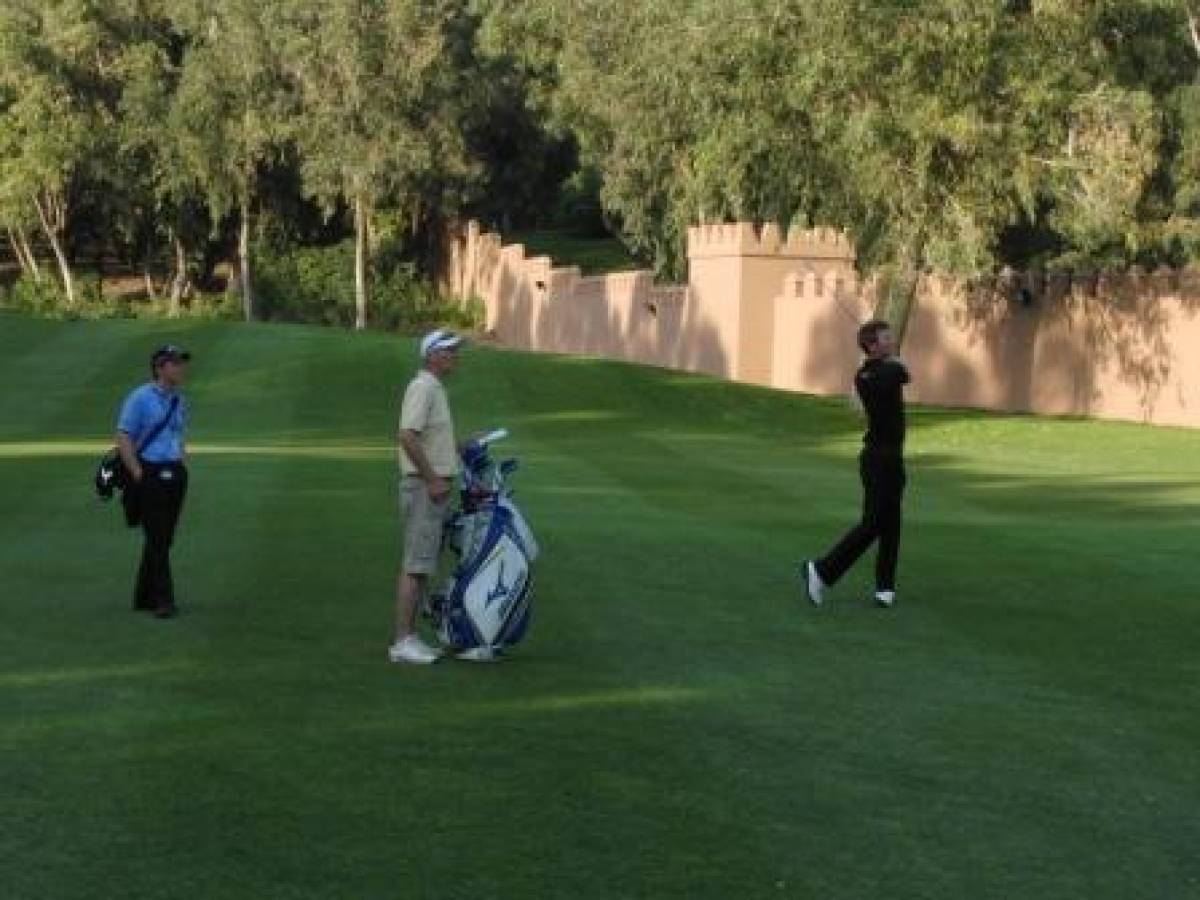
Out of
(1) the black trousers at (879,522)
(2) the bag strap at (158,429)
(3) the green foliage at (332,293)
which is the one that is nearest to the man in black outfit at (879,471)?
(1) the black trousers at (879,522)

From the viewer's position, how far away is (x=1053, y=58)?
3528 cm

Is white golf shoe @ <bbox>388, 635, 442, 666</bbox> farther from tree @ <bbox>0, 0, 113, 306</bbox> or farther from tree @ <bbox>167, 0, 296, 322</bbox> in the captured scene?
tree @ <bbox>0, 0, 113, 306</bbox>

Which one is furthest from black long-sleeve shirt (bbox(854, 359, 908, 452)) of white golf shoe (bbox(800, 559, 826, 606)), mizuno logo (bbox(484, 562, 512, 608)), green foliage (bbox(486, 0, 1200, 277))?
green foliage (bbox(486, 0, 1200, 277))

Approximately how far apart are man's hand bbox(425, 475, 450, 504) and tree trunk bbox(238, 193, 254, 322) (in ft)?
186

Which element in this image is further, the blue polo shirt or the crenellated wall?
the crenellated wall

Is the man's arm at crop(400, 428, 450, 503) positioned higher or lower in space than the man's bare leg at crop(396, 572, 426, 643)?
higher

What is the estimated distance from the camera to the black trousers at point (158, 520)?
40.1ft

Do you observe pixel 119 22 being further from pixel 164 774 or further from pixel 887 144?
pixel 164 774

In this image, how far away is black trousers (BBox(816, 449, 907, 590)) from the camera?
516 inches

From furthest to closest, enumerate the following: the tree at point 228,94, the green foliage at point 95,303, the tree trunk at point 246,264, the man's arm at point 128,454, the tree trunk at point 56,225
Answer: the tree trunk at point 56,225, the green foliage at point 95,303, the tree trunk at point 246,264, the tree at point 228,94, the man's arm at point 128,454

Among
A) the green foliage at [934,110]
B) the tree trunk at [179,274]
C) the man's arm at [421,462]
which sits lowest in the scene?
the tree trunk at [179,274]

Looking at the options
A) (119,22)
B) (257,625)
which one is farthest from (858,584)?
(119,22)

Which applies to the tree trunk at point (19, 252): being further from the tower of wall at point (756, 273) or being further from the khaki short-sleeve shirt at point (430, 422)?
the khaki short-sleeve shirt at point (430, 422)

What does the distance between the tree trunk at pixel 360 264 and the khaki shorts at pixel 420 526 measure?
52.6 metres
